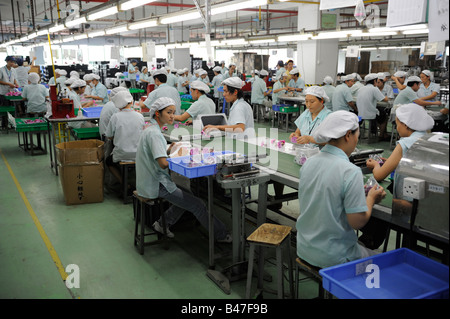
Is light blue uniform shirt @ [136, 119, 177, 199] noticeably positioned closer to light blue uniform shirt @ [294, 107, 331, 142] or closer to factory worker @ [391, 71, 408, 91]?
light blue uniform shirt @ [294, 107, 331, 142]

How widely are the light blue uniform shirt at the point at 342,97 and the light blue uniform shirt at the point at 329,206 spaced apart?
6130 millimetres

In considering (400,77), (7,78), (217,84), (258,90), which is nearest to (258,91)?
(258,90)

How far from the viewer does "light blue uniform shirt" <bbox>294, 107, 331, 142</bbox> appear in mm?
3877

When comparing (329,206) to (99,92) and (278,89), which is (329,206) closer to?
(99,92)

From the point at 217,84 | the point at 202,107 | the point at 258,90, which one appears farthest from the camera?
the point at 217,84

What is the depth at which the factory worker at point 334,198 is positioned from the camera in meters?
1.97

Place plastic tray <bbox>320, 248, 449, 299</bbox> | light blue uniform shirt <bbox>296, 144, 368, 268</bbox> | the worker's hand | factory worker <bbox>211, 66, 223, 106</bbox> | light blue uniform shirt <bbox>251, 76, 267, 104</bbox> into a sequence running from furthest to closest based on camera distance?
factory worker <bbox>211, 66, 223, 106</bbox> → light blue uniform shirt <bbox>251, 76, 267, 104</bbox> → the worker's hand → light blue uniform shirt <bbox>296, 144, 368, 268</bbox> → plastic tray <bbox>320, 248, 449, 299</bbox>

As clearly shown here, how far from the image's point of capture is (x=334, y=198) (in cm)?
201

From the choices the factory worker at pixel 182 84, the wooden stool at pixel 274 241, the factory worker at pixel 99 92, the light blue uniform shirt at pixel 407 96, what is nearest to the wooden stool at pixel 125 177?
the wooden stool at pixel 274 241

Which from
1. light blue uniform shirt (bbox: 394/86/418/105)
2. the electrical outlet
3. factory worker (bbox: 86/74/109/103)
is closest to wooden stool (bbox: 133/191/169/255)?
the electrical outlet

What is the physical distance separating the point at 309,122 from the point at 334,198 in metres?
2.12

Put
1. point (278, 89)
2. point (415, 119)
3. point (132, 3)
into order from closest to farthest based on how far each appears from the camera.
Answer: point (415, 119) < point (132, 3) < point (278, 89)

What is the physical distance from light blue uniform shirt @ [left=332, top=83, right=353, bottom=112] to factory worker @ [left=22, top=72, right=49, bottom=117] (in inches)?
241
